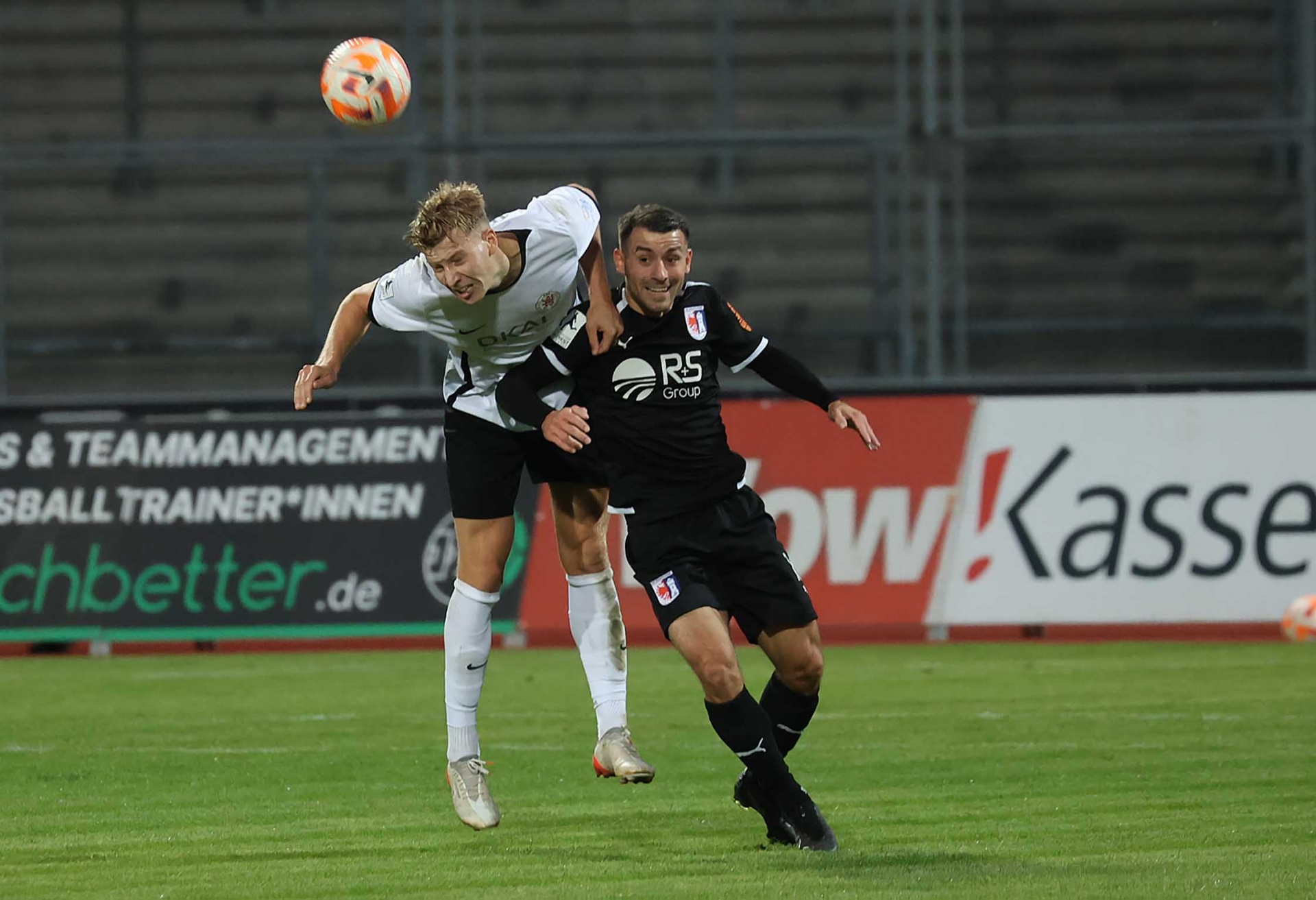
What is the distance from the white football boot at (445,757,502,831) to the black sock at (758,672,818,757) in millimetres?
959

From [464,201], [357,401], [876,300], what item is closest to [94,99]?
[357,401]

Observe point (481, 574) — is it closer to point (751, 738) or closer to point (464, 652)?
point (464, 652)

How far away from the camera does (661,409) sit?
20.2 ft

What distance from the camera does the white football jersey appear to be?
6.32 m

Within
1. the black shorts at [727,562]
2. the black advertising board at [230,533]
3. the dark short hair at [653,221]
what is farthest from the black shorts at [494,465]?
the black advertising board at [230,533]

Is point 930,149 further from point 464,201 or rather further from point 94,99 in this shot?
point 464,201

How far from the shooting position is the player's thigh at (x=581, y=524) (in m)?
6.70

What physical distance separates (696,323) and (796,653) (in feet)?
3.64

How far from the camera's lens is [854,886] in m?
5.22

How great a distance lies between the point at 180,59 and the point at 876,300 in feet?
23.4

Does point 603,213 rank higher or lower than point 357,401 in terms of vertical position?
higher

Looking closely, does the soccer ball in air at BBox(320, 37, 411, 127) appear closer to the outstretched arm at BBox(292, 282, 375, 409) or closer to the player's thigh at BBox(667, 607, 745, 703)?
the outstretched arm at BBox(292, 282, 375, 409)

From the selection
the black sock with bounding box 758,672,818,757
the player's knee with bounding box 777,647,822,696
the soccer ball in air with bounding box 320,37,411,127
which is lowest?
the black sock with bounding box 758,672,818,757

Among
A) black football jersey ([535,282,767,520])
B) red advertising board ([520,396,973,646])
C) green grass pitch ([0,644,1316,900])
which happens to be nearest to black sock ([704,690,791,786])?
green grass pitch ([0,644,1316,900])
